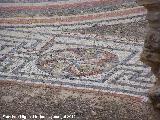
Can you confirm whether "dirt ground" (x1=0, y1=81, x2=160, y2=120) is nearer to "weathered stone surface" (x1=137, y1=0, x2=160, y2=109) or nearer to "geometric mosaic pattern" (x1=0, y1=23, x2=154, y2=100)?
"geometric mosaic pattern" (x1=0, y1=23, x2=154, y2=100)

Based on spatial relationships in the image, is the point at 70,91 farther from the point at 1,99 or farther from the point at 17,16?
the point at 17,16

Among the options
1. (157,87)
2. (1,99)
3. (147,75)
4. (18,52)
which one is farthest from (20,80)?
(157,87)

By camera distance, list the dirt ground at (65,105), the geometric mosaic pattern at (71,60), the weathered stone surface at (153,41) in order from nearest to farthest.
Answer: the weathered stone surface at (153,41)
the dirt ground at (65,105)
the geometric mosaic pattern at (71,60)

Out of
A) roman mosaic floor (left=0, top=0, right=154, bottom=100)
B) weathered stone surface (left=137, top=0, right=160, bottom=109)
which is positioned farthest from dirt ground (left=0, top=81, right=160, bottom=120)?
weathered stone surface (left=137, top=0, right=160, bottom=109)

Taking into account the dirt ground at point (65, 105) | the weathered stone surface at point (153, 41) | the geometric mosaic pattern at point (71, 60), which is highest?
the weathered stone surface at point (153, 41)

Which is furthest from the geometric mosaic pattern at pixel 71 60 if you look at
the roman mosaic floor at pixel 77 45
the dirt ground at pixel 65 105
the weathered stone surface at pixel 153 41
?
the weathered stone surface at pixel 153 41

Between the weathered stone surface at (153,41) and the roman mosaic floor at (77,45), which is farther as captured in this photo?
the roman mosaic floor at (77,45)

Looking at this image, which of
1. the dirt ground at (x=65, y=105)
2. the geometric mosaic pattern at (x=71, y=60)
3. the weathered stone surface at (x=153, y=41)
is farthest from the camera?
the geometric mosaic pattern at (x=71, y=60)

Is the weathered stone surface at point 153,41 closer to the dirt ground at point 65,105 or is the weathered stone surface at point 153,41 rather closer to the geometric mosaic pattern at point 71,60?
the dirt ground at point 65,105
